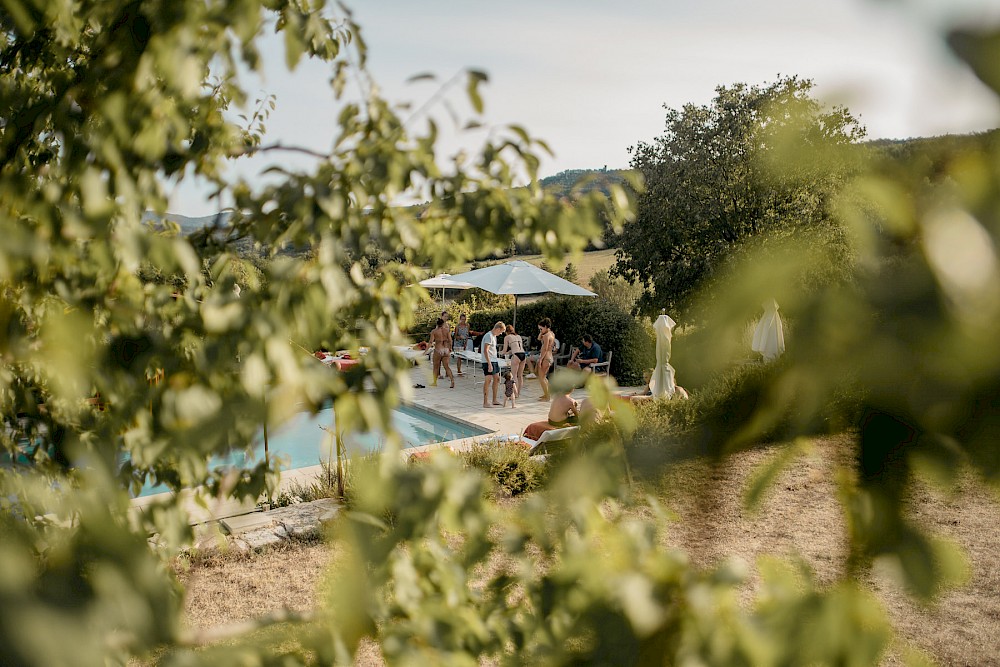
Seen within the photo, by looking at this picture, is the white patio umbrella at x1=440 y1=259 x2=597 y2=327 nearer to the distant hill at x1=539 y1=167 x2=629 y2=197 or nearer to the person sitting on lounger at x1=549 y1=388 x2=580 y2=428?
the distant hill at x1=539 y1=167 x2=629 y2=197

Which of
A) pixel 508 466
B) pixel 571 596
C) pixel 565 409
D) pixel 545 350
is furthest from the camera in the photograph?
pixel 545 350

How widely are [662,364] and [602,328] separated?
6569 mm

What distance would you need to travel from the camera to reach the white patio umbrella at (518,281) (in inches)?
662

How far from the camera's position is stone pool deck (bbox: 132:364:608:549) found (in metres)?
4.97

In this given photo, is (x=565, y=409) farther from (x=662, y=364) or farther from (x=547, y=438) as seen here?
(x=662, y=364)

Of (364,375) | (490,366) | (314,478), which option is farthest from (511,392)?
(364,375)

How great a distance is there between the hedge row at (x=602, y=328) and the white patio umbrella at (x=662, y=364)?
3.79 metres

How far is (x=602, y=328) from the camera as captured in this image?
690 inches

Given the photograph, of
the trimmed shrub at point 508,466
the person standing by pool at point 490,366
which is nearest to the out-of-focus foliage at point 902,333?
the trimmed shrub at point 508,466

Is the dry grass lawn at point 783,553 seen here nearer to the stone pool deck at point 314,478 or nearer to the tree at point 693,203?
the stone pool deck at point 314,478

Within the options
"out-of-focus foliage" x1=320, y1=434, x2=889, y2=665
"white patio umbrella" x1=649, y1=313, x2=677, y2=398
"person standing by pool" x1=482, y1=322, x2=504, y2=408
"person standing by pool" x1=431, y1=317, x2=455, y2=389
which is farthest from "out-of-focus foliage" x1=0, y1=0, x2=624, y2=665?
"person standing by pool" x1=431, y1=317, x2=455, y2=389

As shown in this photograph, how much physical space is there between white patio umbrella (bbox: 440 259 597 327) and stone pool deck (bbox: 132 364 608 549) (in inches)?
88.8

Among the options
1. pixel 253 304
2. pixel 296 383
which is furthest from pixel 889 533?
pixel 253 304

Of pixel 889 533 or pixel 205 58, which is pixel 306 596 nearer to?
pixel 205 58
